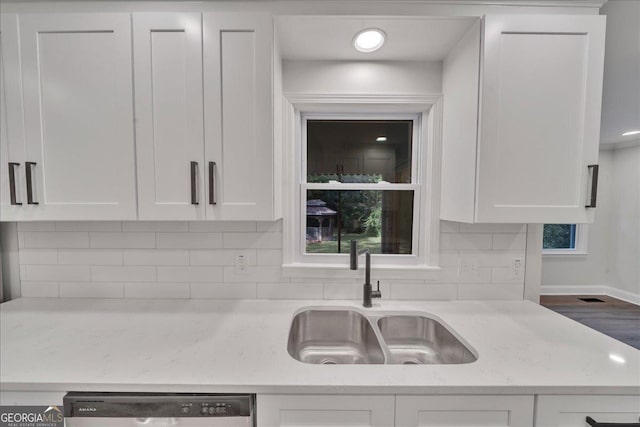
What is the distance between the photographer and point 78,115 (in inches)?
45.1

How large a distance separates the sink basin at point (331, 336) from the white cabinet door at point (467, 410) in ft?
1.58

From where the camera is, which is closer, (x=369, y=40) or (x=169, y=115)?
Answer: (x=169, y=115)

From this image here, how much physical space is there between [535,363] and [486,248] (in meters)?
0.69

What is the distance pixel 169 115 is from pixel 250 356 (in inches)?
41.0

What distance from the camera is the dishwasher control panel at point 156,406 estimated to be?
831mm

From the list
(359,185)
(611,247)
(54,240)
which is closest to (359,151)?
(359,185)

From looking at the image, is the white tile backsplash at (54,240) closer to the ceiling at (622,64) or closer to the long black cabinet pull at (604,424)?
the long black cabinet pull at (604,424)

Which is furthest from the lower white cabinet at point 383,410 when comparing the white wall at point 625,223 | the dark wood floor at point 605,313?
the white wall at point 625,223

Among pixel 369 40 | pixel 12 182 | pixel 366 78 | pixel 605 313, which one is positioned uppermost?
pixel 369 40

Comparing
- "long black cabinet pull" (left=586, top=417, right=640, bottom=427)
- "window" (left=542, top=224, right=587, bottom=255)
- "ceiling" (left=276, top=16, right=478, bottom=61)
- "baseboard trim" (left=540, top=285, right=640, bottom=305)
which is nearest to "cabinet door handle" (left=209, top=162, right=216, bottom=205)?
"ceiling" (left=276, top=16, right=478, bottom=61)

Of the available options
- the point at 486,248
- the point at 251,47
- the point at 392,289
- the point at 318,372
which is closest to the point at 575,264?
the point at 486,248

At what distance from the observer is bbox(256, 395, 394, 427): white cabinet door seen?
33.3 inches

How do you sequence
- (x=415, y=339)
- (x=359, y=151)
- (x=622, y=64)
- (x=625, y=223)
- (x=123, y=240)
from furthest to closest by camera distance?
(x=625, y=223) < (x=622, y=64) < (x=359, y=151) < (x=123, y=240) < (x=415, y=339)

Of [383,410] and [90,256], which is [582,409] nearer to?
[383,410]
